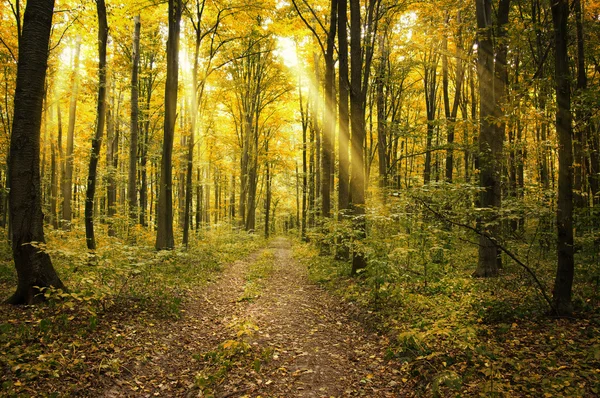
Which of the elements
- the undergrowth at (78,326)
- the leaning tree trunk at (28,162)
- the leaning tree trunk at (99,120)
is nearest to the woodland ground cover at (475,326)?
the undergrowth at (78,326)

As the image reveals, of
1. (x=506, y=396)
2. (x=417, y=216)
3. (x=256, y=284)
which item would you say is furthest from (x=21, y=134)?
(x=417, y=216)

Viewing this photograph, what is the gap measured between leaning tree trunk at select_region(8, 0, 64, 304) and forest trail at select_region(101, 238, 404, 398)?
7.98 feet

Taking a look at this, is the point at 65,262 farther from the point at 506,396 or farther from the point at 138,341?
the point at 506,396

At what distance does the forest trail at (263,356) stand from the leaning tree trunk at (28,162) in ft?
7.98

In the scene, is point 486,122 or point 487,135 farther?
point 487,135

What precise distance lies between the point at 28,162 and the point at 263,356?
5.17 meters

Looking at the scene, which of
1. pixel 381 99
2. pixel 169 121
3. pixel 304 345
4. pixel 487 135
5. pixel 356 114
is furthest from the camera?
pixel 381 99

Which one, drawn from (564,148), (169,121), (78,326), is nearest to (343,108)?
(169,121)

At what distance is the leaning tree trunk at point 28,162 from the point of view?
5477mm

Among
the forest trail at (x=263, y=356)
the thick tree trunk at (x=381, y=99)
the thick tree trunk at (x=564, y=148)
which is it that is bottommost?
the forest trail at (x=263, y=356)

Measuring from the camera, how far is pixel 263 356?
16.2 feet

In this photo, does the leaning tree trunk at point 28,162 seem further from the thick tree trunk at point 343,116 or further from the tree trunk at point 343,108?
the tree trunk at point 343,108

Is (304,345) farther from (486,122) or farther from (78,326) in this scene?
(486,122)

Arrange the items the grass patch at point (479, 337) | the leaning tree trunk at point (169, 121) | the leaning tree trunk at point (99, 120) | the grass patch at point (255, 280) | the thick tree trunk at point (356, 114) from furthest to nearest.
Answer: the leaning tree trunk at point (169, 121) → the leaning tree trunk at point (99, 120) → the thick tree trunk at point (356, 114) → the grass patch at point (255, 280) → the grass patch at point (479, 337)
